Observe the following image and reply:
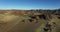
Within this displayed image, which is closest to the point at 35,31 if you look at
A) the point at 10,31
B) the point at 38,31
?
the point at 38,31

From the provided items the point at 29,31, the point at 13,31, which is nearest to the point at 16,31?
the point at 13,31

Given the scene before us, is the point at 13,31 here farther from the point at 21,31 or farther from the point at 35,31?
the point at 35,31

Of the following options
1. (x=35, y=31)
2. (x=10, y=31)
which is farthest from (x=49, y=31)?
(x=10, y=31)

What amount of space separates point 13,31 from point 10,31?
46 centimetres

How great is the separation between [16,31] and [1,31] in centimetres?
194

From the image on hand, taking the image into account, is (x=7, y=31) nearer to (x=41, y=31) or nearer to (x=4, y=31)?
(x=4, y=31)

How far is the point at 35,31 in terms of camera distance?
771 inches

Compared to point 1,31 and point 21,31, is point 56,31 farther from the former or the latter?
point 1,31

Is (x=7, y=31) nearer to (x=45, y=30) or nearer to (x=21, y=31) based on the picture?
(x=21, y=31)

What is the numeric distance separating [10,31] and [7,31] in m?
0.37

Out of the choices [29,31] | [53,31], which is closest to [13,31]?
[29,31]

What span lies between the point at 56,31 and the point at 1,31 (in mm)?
6752

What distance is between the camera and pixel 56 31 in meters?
19.6

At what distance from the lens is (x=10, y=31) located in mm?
19906
